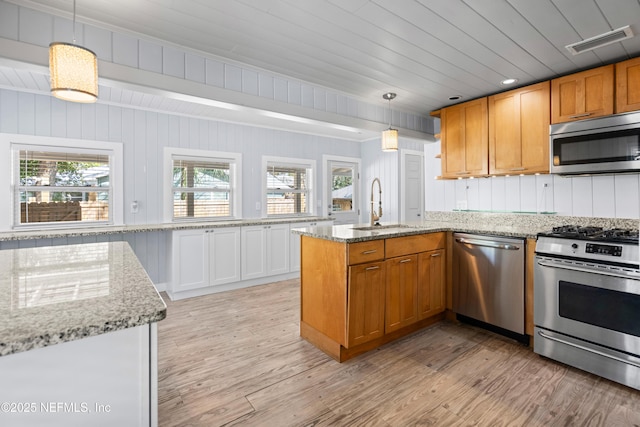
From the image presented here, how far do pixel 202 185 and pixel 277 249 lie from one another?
1.44m

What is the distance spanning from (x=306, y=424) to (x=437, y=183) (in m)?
3.32

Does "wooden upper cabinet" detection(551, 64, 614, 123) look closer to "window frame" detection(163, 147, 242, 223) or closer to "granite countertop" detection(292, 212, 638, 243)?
"granite countertop" detection(292, 212, 638, 243)

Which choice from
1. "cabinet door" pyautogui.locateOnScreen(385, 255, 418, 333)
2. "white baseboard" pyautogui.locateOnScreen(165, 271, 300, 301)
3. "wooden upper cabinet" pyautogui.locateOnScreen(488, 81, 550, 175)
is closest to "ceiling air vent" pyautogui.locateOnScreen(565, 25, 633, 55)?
"wooden upper cabinet" pyautogui.locateOnScreen(488, 81, 550, 175)

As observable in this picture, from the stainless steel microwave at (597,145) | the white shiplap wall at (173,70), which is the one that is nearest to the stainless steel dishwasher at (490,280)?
the stainless steel microwave at (597,145)

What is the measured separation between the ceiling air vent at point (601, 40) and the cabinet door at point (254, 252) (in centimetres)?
382

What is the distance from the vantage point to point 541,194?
10.6 feet

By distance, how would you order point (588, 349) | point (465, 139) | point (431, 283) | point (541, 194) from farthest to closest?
point (465, 139) < point (541, 194) < point (431, 283) < point (588, 349)

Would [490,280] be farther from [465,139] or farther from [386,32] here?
[386,32]

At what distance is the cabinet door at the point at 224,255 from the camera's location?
163 inches

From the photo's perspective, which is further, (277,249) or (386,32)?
(277,249)

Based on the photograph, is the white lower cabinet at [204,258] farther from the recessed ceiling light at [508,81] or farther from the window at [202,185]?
the recessed ceiling light at [508,81]

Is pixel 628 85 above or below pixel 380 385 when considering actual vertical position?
above

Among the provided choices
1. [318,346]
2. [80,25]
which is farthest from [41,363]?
[80,25]

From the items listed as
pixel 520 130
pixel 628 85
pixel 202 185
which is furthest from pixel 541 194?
pixel 202 185
